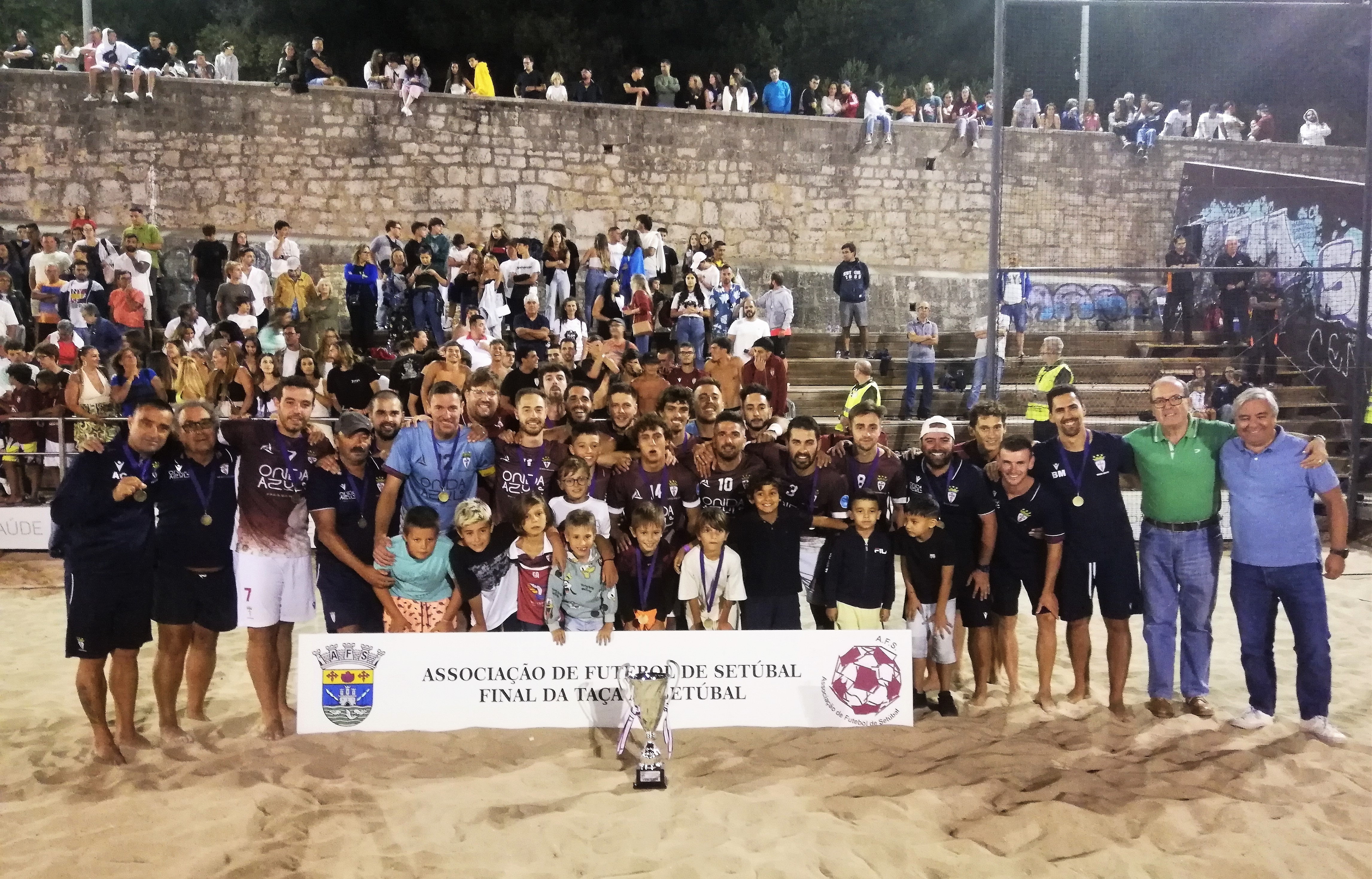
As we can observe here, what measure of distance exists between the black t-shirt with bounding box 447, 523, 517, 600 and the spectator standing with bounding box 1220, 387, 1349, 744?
3.88 metres

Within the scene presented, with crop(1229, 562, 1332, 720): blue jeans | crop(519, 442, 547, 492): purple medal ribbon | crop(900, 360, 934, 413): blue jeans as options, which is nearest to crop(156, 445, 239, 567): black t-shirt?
crop(519, 442, 547, 492): purple medal ribbon

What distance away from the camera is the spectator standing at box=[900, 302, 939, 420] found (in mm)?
13305

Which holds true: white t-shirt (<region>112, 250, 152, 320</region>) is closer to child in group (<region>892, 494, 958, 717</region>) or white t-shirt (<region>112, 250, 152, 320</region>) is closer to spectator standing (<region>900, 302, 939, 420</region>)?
spectator standing (<region>900, 302, 939, 420</region>)

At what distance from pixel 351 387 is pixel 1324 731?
299 inches

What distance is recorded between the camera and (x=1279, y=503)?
568 cm

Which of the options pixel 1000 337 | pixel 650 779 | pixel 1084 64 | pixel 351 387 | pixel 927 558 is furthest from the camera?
pixel 1084 64

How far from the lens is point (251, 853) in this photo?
14.3ft

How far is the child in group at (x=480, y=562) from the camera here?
5.62 meters

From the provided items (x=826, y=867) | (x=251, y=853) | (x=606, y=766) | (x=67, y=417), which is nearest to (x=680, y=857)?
(x=826, y=867)

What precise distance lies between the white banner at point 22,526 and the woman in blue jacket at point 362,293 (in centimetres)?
428

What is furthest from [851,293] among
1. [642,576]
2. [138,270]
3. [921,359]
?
[642,576]

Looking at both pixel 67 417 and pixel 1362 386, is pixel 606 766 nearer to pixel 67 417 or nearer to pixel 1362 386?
pixel 67 417

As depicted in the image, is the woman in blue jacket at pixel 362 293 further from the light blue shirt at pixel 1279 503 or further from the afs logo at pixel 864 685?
the light blue shirt at pixel 1279 503

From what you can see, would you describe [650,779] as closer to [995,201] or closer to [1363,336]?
[995,201]
